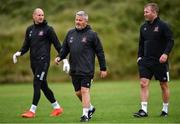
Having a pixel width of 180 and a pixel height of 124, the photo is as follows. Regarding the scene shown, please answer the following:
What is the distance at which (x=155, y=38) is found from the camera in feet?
48.7

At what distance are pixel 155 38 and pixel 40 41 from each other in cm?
248

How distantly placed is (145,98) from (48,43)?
8.02ft

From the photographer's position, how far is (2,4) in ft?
123

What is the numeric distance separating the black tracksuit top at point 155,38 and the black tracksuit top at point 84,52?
1.23 meters

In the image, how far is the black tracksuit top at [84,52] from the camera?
14.1 m

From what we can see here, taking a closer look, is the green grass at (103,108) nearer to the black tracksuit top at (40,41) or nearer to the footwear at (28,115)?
the footwear at (28,115)

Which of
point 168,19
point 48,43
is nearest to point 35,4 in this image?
point 168,19

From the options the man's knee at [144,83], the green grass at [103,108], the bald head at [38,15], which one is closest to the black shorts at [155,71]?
the man's knee at [144,83]

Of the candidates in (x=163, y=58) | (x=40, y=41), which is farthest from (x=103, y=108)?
(x=163, y=58)

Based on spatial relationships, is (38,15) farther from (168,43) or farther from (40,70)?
(168,43)

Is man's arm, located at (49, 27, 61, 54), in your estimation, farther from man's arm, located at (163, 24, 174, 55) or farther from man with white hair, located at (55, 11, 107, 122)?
man's arm, located at (163, 24, 174, 55)

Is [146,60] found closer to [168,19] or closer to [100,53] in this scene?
[100,53]

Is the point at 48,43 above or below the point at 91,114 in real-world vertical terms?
above

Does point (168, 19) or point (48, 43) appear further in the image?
point (168, 19)
